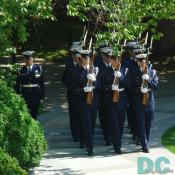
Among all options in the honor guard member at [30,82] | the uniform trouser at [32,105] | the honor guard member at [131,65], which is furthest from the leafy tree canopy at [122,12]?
the uniform trouser at [32,105]

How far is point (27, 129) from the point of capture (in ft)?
32.8

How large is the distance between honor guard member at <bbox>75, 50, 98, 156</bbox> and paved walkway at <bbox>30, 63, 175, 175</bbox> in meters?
0.42

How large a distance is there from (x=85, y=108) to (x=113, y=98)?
23.4 inches

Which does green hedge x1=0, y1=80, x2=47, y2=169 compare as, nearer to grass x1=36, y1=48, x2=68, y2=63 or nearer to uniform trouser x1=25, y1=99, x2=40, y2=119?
uniform trouser x1=25, y1=99, x2=40, y2=119

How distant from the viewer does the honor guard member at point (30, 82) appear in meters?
13.6

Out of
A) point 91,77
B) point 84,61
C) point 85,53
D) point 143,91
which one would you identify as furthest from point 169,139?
point 85,53

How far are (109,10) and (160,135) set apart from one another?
3.65 metres

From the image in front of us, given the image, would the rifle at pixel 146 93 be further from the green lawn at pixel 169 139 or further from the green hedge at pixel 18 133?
the green hedge at pixel 18 133

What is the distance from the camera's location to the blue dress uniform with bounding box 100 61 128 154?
12.3 metres

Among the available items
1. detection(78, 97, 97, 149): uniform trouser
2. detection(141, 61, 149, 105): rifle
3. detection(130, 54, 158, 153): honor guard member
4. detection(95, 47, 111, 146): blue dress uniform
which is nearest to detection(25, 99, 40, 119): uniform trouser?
detection(95, 47, 111, 146): blue dress uniform

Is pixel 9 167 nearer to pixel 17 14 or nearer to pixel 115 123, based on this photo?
pixel 17 14

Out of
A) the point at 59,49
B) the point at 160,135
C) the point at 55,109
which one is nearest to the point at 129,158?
the point at 160,135

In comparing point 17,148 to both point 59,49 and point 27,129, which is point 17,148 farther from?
point 59,49

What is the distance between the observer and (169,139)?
44.5 ft
